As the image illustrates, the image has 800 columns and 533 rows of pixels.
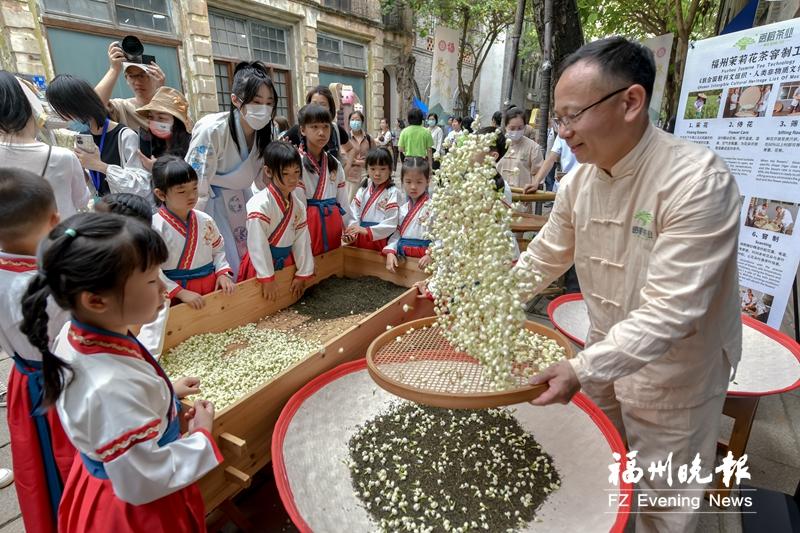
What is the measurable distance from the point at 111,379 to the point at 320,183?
2.56 metres

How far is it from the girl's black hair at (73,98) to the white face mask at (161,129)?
0.55 meters

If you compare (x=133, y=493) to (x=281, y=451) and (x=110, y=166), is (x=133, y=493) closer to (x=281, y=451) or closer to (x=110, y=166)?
(x=281, y=451)

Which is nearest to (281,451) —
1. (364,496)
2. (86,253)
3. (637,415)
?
(364,496)

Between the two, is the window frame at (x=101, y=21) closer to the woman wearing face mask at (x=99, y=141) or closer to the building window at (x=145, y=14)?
the building window at (x=145, y=14)

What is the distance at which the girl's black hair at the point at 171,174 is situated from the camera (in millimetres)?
2463

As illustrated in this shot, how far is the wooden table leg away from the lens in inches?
81.6

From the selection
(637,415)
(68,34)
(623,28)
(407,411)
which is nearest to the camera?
(637,415)

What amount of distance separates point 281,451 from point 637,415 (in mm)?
1340

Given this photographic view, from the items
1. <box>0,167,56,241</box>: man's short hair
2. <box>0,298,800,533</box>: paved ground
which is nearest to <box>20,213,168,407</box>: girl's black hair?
<box>0,167,56,241</box>: man's short hair

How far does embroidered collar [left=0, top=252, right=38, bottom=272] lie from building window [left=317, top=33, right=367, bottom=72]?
1203cm

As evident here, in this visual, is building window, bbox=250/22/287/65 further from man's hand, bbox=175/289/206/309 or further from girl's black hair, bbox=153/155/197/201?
man's hand, bbox=175/289/206/309

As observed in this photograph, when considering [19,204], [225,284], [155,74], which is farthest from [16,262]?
[155,74]

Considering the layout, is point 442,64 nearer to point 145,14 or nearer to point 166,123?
point 145,14

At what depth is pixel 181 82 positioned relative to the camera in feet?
28.5
